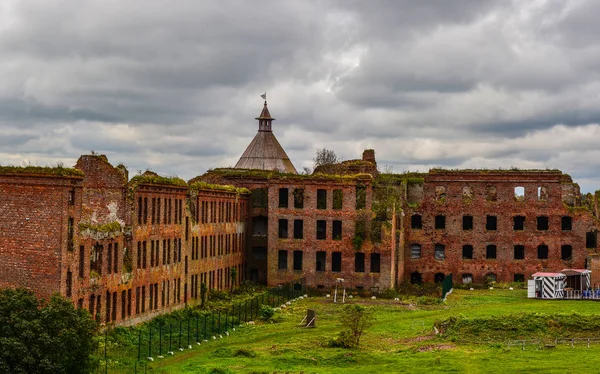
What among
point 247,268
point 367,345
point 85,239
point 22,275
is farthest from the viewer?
point 247,268

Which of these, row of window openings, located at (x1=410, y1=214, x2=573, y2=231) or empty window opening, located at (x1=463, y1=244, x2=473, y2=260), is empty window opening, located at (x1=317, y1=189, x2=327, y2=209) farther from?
empty window opening, located at (x1=463, y1=244, x2=473, y2=260)

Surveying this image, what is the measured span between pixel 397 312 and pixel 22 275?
27.5 meters

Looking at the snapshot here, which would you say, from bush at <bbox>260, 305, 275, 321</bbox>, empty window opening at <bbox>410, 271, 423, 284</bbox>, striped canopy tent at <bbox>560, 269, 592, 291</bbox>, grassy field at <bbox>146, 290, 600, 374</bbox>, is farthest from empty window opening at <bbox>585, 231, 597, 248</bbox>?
bush at <bbox>260, 305, 275, 321</bbox>

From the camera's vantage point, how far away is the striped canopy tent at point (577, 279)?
66500mm

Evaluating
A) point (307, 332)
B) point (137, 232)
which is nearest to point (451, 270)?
point (307, 332)

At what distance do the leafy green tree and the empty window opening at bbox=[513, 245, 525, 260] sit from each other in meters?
48.3

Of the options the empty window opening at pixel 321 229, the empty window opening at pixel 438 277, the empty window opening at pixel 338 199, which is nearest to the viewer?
the empty window opening at pixel 338 199

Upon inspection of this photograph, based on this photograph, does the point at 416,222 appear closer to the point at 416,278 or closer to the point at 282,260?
the point at 416,278

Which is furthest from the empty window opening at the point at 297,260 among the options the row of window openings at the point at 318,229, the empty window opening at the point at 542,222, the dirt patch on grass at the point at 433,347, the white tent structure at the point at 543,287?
the dirt patch on grass at the point at 433,347

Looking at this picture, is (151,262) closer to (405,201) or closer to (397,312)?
(397,312)

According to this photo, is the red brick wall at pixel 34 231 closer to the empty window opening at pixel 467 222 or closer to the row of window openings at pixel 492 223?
the row of window openings at pixel 492 223

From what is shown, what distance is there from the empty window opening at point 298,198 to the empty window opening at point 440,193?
1303 centimetres

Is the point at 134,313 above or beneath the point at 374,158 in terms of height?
beneath

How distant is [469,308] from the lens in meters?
56.8
